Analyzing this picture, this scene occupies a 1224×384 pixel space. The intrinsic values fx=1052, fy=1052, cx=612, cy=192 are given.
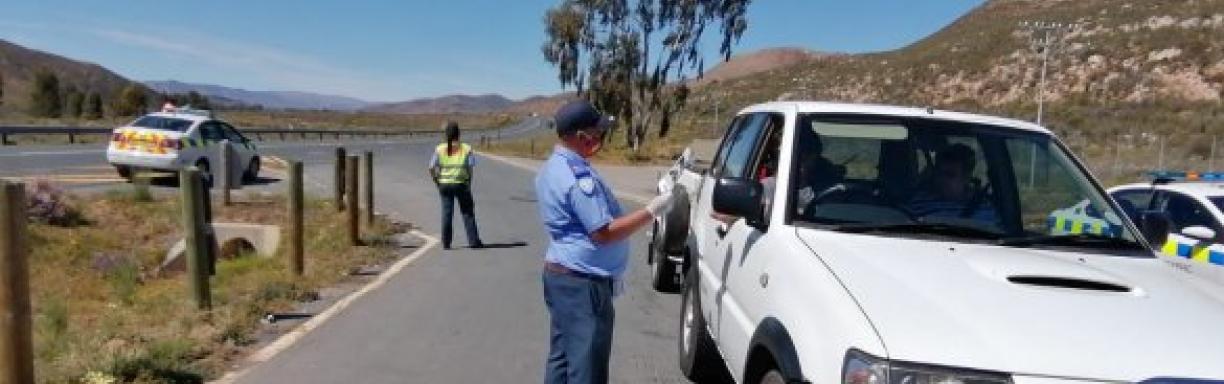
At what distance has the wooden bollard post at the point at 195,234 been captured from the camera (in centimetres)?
753

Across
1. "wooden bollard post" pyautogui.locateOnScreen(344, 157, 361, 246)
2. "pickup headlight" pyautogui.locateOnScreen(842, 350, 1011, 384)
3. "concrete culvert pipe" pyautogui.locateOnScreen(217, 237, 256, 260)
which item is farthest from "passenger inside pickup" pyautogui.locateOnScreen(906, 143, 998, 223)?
"concrete culvert pipe" pyautogui.locateOnScreen(217, 237, 256, 260)

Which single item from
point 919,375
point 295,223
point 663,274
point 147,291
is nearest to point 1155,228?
point 919,375

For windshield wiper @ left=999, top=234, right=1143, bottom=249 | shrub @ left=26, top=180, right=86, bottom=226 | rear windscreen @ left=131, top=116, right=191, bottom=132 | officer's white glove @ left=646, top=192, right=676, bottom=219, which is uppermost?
rear windscreen @ left=131, top=116, right=191, bottom=132

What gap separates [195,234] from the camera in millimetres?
7629

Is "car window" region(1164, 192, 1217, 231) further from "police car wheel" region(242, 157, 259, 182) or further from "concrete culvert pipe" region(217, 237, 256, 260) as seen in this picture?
"police car wheel" region(242, 157, 259, 182)

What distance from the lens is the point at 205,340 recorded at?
22.5 feet

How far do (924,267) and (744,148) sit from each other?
97.7 inches

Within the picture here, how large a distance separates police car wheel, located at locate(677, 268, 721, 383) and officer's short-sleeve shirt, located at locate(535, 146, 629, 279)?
1.53 meters

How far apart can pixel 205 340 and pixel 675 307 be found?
3.90 m

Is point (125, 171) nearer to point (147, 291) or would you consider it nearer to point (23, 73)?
point (147, 291)

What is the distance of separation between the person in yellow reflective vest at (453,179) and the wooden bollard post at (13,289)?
24.3ft

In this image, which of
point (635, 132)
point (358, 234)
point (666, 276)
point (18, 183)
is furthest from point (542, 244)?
point (635, 132)

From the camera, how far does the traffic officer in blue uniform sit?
443 cm

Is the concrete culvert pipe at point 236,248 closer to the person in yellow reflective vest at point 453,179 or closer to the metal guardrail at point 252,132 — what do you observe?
the person in yellow reflective vest at point 453,179
